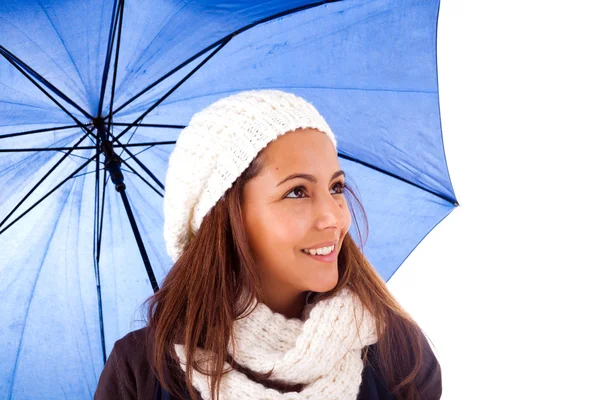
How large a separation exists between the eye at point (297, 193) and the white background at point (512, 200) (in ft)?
7.21

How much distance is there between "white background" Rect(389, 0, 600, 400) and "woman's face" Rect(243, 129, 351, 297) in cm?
213

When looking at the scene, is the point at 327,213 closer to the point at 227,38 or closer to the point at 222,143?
the point at 222,143

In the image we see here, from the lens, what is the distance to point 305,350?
6.57ft

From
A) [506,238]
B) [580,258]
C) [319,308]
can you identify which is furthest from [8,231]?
[580,258]

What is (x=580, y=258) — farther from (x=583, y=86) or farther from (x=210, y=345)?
(x=210, y=345)

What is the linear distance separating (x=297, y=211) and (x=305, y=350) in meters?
0.43

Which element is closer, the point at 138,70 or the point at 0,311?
the point at 138,70

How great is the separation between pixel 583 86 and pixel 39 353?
10.8 ft

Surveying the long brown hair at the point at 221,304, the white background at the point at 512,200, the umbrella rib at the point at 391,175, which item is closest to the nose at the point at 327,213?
the long brown hair at the point at 221,304

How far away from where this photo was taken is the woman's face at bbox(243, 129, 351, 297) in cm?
198

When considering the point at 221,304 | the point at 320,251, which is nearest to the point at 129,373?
the point at 221,304

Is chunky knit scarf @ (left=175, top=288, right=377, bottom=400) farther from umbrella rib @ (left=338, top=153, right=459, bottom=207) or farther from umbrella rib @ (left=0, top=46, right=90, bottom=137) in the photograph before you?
umbrella rib @ (left=0, top=46, right=90, bottom=137)

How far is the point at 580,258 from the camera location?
391cm

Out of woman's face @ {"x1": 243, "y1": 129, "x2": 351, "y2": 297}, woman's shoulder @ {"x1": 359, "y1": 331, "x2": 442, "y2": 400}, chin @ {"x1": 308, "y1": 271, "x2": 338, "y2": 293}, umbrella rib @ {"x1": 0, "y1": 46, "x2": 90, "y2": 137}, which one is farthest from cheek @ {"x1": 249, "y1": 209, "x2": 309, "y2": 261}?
umbrella rib @ {"x1": 0, "y1": 46, "x2": 90, "y2": 137}
